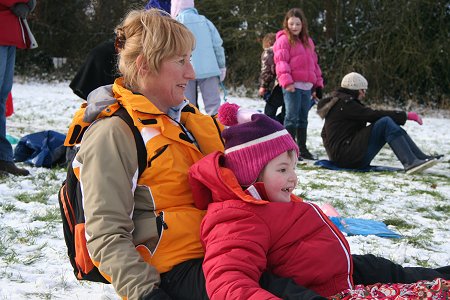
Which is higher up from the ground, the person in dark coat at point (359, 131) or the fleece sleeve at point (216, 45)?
the fleece sleeve at point (216, 45)

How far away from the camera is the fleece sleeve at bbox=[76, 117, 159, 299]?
74.1 inches

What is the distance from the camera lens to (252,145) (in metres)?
2.14

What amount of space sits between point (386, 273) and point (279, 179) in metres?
0.53

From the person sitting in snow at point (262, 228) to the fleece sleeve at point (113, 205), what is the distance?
22 centimetres

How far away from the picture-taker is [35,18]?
17656 mm

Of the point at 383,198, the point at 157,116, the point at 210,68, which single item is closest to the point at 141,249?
the point at 157,116

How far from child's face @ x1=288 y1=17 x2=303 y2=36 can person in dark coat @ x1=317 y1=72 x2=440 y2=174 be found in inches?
44.4

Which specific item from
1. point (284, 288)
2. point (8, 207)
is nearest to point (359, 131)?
point (8, 207)

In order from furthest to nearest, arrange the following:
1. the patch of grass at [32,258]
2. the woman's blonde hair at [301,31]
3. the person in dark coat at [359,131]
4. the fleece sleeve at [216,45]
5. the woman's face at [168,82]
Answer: the woman's blonde hair at [301,31] < the fleece sleeve at [216,45] < the person in dark coat at [359,131] < the patch of grass at [32,258] < the woman's face at [168,82]

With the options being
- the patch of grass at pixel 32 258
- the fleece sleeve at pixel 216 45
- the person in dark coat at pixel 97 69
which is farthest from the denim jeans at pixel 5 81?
the fleece sleeve at pixel 216 45

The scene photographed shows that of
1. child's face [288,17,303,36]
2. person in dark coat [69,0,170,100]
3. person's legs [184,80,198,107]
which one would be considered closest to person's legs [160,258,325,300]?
person in dark coat [69,0,170,100]

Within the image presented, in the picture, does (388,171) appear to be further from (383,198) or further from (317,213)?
(317,213)

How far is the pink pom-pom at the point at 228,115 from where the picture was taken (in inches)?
88.7

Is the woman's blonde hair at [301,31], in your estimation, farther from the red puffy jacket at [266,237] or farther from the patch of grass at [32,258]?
the red puffy jacket at [266,237]
